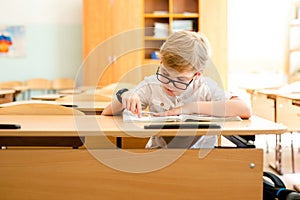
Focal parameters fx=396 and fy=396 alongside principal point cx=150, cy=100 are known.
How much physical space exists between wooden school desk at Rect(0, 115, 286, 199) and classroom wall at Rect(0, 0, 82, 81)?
520 cm

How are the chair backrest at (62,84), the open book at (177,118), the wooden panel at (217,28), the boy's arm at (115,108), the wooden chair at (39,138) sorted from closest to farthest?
the open book at (177,118)
the wooden chair at (39,138)
the boy's arm at (115,108)
the wooden panel at (217,28)
the chair backrest at (62,84)

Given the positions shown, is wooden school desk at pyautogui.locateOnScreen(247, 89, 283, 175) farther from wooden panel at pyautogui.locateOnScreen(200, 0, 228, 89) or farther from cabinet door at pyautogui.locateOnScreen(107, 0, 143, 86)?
cabinet door at pyautogui.locateOnScreen(107, 0, 143, 86)

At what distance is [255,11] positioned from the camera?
6.18 meters

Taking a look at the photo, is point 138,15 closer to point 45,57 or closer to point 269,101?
point 45,57

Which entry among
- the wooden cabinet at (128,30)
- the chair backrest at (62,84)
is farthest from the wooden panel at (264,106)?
the chair backrest at (62,84)

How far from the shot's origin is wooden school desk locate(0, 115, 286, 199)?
1.27 meters

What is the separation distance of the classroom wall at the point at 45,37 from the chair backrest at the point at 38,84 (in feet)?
0.39

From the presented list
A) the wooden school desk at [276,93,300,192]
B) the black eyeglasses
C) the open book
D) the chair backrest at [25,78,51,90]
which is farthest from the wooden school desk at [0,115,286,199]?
the chair backrest at [25,78,51,90]

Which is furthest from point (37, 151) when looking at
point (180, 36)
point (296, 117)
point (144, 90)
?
point (296, 117)

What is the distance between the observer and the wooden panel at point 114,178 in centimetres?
128

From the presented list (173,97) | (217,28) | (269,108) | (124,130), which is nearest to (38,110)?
(173,97)

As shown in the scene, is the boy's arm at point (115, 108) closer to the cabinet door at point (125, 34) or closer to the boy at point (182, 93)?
the boy at point (182, 93)

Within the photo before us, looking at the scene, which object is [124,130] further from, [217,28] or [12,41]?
[12,41]

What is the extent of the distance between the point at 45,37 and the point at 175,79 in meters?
5.22
